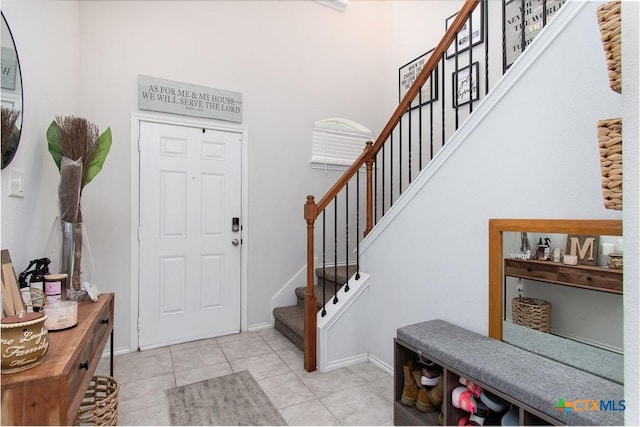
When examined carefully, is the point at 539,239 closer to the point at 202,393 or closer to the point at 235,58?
the point at 202,393

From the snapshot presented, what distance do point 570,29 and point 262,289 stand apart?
121 inches

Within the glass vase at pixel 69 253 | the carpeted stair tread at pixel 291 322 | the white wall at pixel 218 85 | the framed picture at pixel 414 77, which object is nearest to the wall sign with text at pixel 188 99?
the white wall at pixel 218 85

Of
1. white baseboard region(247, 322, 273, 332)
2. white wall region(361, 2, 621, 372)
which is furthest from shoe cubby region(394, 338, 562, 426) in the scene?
white baseboard region(247, 322, 273, 332)

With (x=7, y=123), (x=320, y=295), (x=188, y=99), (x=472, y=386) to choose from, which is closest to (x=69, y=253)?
(x=7, y=123)

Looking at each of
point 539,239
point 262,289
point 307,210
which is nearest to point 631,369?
point 539,239

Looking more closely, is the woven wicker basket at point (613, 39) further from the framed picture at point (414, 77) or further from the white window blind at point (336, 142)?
the white window blind at point (336, 142)

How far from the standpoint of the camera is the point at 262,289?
335 cm

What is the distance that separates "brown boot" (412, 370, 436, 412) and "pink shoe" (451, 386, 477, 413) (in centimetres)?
24

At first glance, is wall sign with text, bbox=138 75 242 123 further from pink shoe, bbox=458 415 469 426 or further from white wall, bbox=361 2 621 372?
pink shoe, bbox=458 415 469 426

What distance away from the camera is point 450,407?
1.56 meters

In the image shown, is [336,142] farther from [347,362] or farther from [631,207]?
[631,207]

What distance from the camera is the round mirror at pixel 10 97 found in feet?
4.63

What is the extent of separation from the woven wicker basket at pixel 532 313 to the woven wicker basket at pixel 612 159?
815 mm

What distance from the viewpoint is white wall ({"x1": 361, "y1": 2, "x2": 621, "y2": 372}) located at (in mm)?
1336
